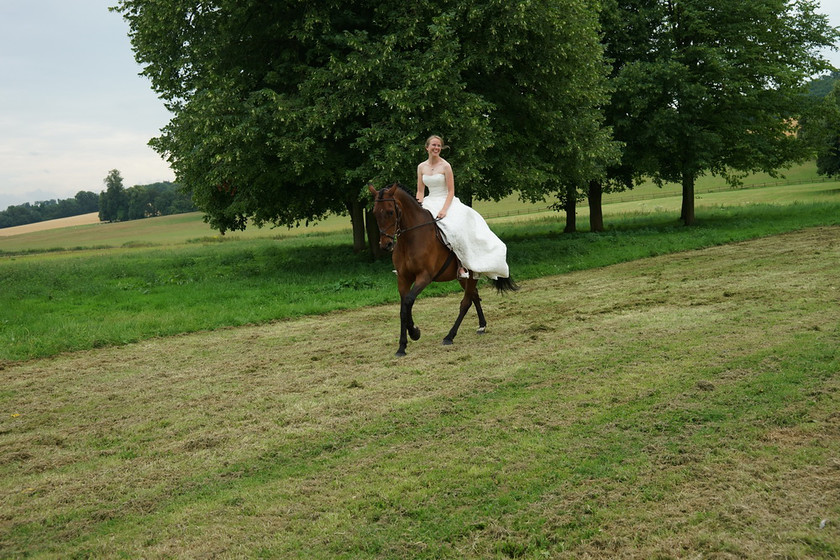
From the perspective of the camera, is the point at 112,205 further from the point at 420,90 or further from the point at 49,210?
the point at 420,90

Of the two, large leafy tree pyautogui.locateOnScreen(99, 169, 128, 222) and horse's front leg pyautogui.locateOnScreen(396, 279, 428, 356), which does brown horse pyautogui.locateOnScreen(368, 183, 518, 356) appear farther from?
large leafy tree pyautogui.locateOnScreen(99, 169, 128, 222)

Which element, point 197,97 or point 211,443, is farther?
point 197,97

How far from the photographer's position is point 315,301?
15508mm

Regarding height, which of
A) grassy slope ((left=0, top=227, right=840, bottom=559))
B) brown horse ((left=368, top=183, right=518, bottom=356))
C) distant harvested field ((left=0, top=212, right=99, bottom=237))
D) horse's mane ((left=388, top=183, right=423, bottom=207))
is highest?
distant harvested field ((left=0, top=212, right=99, bottom=237))

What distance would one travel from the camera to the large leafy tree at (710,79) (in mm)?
27031

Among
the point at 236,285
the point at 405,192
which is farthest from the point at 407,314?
the point at 236,285

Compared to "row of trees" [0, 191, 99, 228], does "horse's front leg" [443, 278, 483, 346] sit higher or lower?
lower

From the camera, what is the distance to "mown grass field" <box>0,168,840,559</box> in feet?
13.7

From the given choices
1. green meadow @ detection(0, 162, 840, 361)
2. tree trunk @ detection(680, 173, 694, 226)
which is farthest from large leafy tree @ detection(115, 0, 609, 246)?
tree trunk @ detection(680, 173, 694, 226)

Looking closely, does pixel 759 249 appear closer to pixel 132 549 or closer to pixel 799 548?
pixel 799 548

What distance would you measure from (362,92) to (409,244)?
9.86m

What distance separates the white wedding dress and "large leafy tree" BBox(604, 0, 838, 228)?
18.6 meters

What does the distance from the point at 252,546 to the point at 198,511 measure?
0.79 metres

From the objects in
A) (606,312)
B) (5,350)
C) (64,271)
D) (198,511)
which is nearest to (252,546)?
(198,511)
